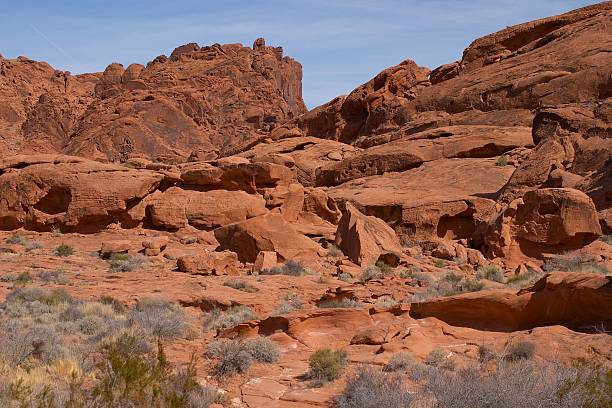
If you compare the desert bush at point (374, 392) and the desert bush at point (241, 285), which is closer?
the desert bush at point (374, 392)

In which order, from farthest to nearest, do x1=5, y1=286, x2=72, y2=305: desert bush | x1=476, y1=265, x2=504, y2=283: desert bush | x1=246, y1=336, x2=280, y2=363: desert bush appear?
x1=476, y1=265, x2=504, y2=283: desert bush < x1=5, y1=286, x2=72, y2=305: desert bush < x1=246, y1=336, x2=280, y2=363: desert bush

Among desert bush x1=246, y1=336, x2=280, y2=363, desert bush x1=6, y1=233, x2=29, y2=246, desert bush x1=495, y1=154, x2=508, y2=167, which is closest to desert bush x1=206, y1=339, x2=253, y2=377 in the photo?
desert bush x1=246, y1=336, x2=280, y2=363

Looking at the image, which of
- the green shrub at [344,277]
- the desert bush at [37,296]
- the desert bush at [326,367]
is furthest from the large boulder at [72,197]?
the desert bush at [326,367]

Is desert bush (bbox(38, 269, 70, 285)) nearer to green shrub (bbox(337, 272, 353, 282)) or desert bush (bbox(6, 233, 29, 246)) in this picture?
desert bush (bbox(6, 233, 29, 246))

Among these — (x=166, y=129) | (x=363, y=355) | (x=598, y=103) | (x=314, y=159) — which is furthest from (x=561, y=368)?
(x=166, y=129)

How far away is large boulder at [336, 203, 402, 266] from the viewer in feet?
53.1

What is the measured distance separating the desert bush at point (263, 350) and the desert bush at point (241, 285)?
189 inches

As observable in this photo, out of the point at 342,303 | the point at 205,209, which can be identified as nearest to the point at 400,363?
the point at 342,303

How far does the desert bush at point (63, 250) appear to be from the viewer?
56.0 ft

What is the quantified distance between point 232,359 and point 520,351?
3221 millimetres

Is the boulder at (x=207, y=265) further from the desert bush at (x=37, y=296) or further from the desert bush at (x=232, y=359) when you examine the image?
the desert bush at (x=232, y=359)

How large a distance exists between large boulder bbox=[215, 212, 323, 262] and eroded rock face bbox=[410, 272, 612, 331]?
8512mm

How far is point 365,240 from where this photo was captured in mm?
16688

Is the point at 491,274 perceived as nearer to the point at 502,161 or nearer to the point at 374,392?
the point at 374,392
